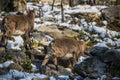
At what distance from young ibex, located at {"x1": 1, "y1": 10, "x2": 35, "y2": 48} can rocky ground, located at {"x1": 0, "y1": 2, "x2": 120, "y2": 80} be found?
1.53 ft

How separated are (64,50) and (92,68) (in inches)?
87.6

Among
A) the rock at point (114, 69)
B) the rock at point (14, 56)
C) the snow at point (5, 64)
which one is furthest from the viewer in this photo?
the rock at point (14, 56)

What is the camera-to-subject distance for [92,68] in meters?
13.4

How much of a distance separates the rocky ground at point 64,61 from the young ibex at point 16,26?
0.47m

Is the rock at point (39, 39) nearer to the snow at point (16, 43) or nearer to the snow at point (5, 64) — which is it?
the snow at point (16, 43)

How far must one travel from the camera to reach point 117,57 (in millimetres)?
13242

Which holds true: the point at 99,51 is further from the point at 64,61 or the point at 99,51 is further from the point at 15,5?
the point at 15,5

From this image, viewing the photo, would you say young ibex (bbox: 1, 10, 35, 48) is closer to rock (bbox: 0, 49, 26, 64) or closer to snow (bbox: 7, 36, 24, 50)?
snow (bbox: 7, 36, 24, 50)

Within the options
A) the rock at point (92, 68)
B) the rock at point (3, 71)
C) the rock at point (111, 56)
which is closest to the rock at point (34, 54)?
the rock at point (3, 71)

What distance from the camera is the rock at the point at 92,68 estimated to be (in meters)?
13.1

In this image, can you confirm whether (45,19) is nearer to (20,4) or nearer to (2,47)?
(20,4)

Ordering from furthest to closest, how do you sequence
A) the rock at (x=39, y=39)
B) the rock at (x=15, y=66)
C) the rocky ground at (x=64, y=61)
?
1. the rock at (x=39, y=39)
2. the rock at (x=15, y=66)
3. the rocky ground at (x=64, y=61)

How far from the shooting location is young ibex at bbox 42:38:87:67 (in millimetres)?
14695

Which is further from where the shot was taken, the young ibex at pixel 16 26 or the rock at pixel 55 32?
the rock at pixel 55 32
